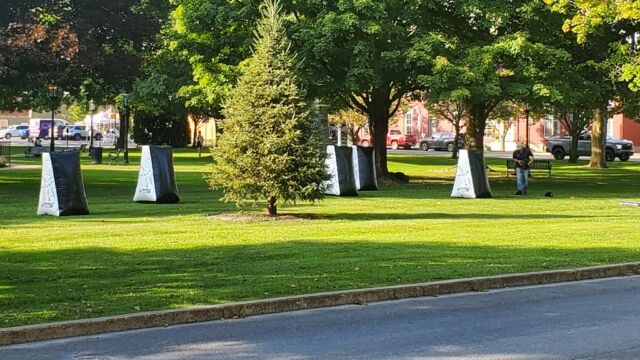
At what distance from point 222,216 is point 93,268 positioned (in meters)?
7.54

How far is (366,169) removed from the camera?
3066cm

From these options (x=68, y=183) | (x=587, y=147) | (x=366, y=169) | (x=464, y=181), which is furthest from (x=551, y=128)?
(x=68, y=183)

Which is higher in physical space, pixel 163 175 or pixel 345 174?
pixel 163 175

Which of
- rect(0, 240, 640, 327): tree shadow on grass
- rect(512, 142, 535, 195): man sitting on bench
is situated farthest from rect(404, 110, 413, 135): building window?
rect(0, 240, 640, 327): tree shadow on grass

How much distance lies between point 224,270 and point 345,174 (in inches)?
630

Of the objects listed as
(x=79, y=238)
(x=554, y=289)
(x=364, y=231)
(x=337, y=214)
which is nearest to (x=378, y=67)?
(x=337, y=214)

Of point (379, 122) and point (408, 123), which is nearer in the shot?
point (379, 122)

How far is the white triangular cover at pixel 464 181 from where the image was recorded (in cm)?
2709

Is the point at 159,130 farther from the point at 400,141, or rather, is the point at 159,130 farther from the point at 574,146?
the point at 574,146

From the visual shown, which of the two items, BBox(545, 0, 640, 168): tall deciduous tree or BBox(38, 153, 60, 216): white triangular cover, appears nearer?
BBox(38, 153, 60, 216): white triangular cover

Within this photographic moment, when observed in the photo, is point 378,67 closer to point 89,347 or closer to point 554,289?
point 554,289

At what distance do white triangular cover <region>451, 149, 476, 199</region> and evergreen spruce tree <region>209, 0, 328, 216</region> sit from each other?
9.09 metres

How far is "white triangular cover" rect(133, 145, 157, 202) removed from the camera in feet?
76.8

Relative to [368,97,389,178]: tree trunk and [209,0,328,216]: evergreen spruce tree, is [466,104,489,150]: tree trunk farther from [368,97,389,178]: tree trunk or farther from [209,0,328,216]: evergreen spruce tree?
[209,0,328,216]: evergreen spruce tree
